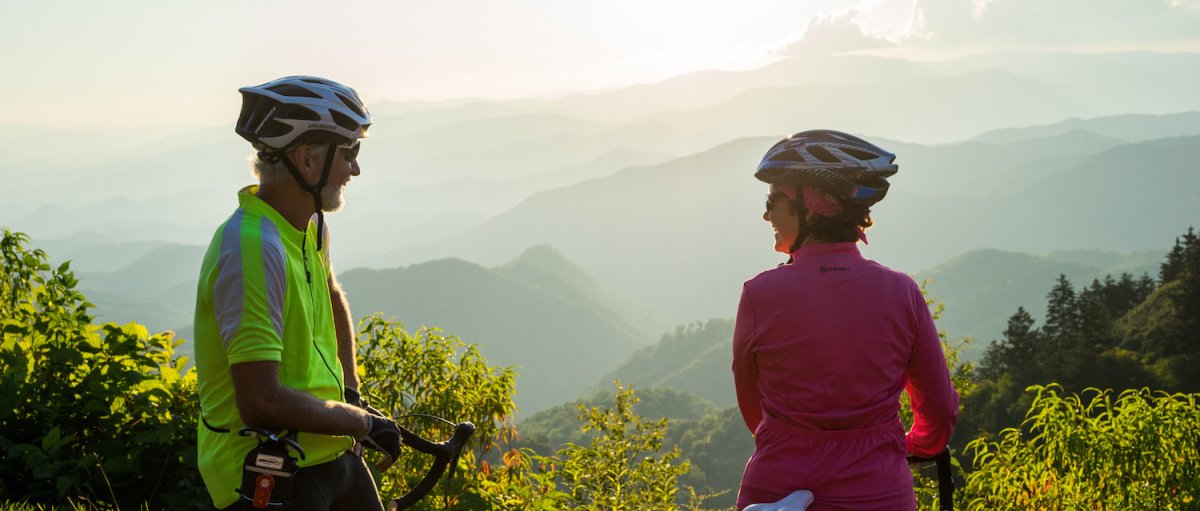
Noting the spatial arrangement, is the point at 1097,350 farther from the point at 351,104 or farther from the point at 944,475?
the point at 351,104

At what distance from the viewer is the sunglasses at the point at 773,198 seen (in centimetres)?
313

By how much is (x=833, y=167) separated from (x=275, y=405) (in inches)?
83.4

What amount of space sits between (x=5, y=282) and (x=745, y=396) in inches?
310

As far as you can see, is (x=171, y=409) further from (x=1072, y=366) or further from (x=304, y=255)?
(x=1072, y=366)

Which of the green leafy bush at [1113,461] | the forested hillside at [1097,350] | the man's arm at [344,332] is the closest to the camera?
the man's arm at [344,332]

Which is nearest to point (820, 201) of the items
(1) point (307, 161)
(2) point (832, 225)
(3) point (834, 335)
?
(2) point (832, 225)

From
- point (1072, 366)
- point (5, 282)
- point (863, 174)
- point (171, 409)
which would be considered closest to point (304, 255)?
point (863, 174)

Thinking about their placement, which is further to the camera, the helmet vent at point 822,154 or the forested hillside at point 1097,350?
the forested hillside at point 1097,350

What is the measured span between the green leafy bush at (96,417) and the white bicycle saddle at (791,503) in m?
4.18

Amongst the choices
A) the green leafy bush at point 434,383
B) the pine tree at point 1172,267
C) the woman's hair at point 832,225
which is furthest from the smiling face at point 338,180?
the pine tree at point 1172,267

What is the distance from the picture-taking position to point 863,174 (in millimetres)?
3074

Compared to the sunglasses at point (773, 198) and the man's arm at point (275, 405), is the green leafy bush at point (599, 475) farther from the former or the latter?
the sunglasses at point (773, 198)

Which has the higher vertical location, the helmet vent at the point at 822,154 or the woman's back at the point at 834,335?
the helmet vent at the point at 822,154

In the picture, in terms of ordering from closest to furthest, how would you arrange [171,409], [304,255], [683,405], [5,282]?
1. [304,255]
2. [171,409]
3. [5,282]
4. [683,405]
